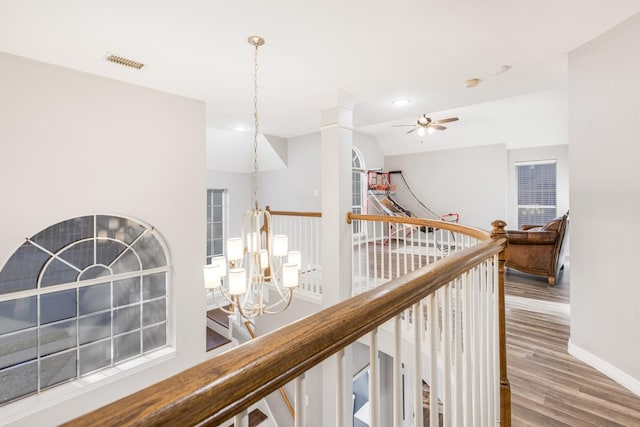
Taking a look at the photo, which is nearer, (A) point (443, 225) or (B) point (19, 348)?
(A) point (443, 225)

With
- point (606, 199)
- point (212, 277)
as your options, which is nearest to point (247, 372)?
point (212, 277)

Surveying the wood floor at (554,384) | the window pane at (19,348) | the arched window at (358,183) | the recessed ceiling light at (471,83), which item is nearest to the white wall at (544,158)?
the arched window at (358,183)

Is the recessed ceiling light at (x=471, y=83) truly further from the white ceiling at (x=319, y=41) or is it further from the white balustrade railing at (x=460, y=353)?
the white balustrade railing at (x=460, y=353)

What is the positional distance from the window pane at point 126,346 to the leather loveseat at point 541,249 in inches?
202

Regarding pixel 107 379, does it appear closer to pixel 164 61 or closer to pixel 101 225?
pixel 101 225

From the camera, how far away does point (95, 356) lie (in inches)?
133

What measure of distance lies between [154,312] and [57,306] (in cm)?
93

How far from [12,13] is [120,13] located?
28.3 inches

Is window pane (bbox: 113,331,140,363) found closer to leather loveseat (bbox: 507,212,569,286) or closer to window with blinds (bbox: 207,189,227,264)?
window with blinds (bbox: 207,189,227,264)

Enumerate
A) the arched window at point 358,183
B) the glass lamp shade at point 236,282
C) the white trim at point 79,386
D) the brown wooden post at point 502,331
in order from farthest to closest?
the arched window at point 358,183 < the white trim at point 79,386 < the glass lamp shade at point 236,282 < the brown wooden post at point 502,331

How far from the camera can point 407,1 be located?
1.99 metres

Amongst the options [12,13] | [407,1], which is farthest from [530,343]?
[12,13]

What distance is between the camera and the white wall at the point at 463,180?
7074mm

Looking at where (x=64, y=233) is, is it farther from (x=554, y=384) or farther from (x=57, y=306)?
(x=554, y=384)
